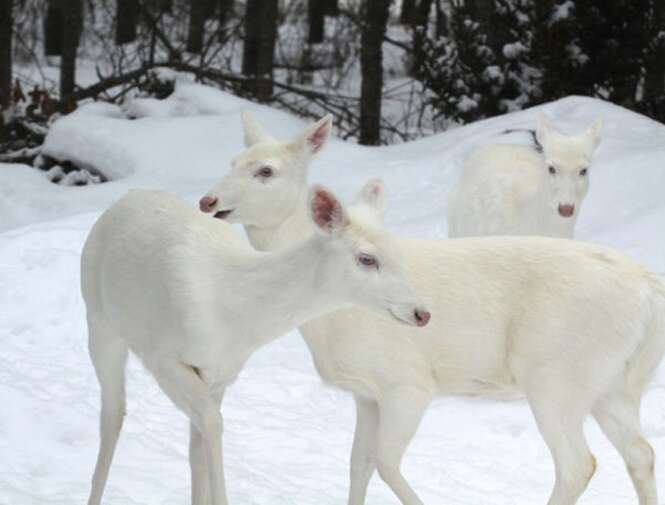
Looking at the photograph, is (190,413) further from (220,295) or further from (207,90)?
(207,90)

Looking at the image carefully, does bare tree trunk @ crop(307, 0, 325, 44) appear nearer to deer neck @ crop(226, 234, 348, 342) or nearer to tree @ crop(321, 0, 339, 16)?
tree @ crop(321, 0, 339, 16)

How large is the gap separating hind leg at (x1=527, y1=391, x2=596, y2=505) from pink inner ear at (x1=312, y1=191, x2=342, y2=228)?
1105 mm

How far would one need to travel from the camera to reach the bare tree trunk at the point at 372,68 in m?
15.0

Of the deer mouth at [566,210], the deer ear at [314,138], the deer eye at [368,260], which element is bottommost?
the deer mouth at [566,210]

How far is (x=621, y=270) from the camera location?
4.96m

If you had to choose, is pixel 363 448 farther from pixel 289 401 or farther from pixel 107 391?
pixel 289 401

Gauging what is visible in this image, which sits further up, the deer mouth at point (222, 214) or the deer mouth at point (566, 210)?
the deer mouth at point (222, 214)

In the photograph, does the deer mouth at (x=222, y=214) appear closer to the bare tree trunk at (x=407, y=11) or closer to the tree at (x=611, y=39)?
the tree at (x=611, y=39)

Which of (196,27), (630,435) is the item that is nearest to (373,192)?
(630,435)

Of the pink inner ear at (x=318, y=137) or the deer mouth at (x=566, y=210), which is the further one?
the deer mouth at (x=566, y=210)

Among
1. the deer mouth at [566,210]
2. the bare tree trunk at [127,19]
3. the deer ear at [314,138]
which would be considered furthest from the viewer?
the bare tree trunk at [127,19]

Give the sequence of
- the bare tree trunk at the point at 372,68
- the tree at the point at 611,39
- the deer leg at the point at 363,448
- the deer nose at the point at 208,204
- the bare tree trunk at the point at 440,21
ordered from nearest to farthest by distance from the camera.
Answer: the deer leg at the point at 363,448
the deer nose at the point at 208,204
the tree at the point at 611,39
the bare tree trunk at the point at 372,68
the bare tree trunk at the point at 440,21

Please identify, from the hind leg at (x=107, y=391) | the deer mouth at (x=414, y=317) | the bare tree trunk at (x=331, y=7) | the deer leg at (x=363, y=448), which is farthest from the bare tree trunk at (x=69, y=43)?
the deer mouth at (x=414, y=317)

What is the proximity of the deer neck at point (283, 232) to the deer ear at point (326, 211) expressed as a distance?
3.79 feet
